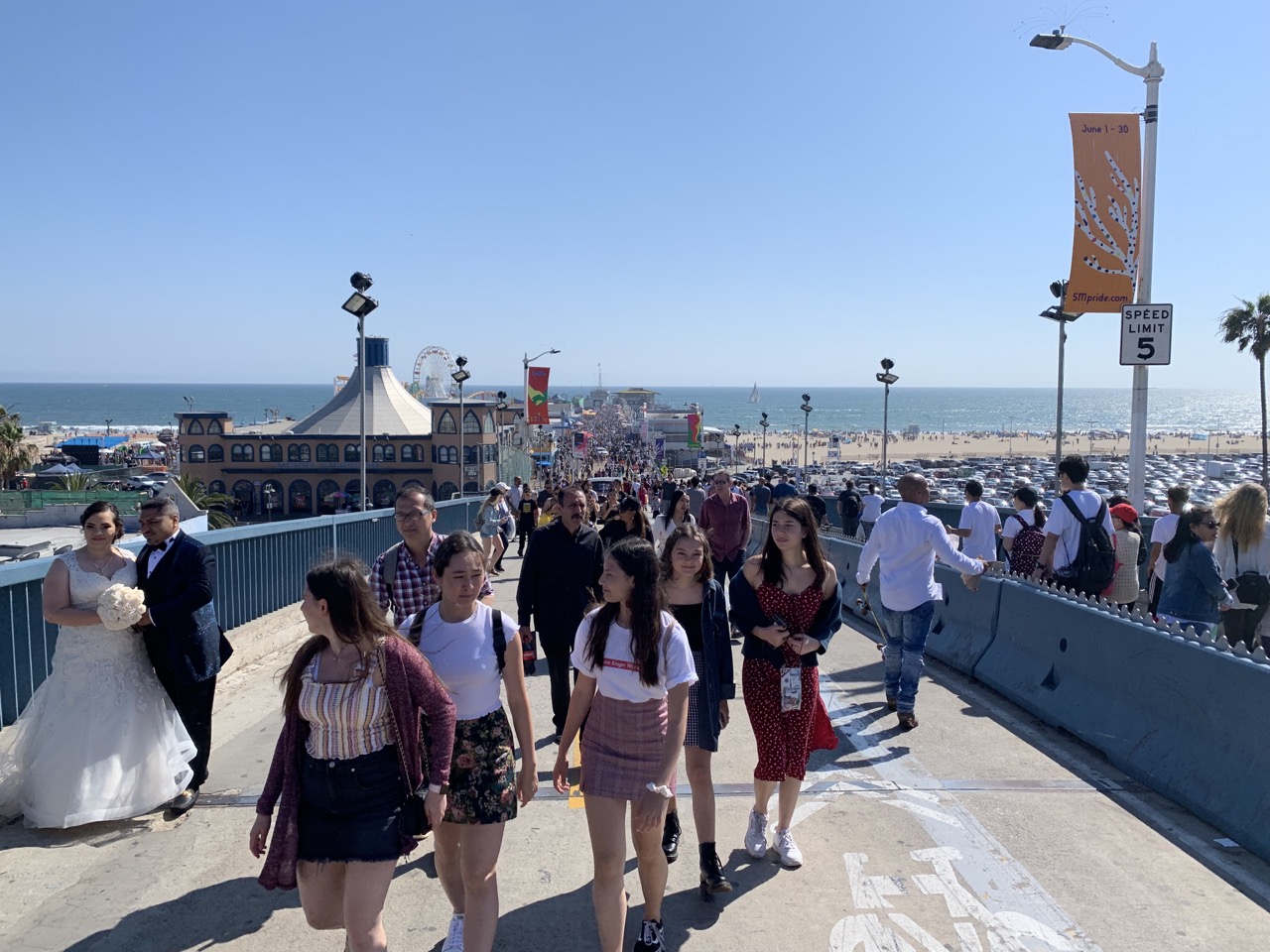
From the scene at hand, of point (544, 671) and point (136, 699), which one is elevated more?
point (136, 699)

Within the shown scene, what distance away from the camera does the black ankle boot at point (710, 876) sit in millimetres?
4453

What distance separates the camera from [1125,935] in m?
4.11

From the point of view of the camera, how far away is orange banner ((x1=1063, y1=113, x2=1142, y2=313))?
11930 millimetres

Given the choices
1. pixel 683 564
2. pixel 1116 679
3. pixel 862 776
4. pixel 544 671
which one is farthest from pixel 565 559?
pixel 1116 679

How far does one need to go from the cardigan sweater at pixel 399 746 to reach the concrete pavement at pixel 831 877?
108 centimetres

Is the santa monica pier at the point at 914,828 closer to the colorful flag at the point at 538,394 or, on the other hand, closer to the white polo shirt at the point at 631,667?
the white polo shirt at the point at 631,667

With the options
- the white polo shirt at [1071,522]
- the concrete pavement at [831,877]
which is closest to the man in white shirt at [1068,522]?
the white polo shirt at [1071,522]

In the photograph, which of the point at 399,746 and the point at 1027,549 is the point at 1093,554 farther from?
the point at 399,746

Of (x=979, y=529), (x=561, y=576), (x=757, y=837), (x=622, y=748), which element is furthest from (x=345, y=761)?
(x=979, y=529)

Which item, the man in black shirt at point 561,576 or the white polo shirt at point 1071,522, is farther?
the white polo shirt at point 1071,522

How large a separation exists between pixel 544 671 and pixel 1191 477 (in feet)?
265

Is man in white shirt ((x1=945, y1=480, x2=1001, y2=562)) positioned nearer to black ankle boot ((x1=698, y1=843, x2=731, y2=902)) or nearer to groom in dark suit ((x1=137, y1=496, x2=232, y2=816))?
black ankle boot ((x1=698, y1=843, x2=731, y2=902))

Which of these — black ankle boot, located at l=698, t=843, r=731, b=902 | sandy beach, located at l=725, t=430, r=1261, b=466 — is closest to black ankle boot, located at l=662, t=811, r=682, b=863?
black ankle boot, located at l=698, t=843, r=731, b=902

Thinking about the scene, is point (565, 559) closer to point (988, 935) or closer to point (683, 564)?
point (683, 564)
